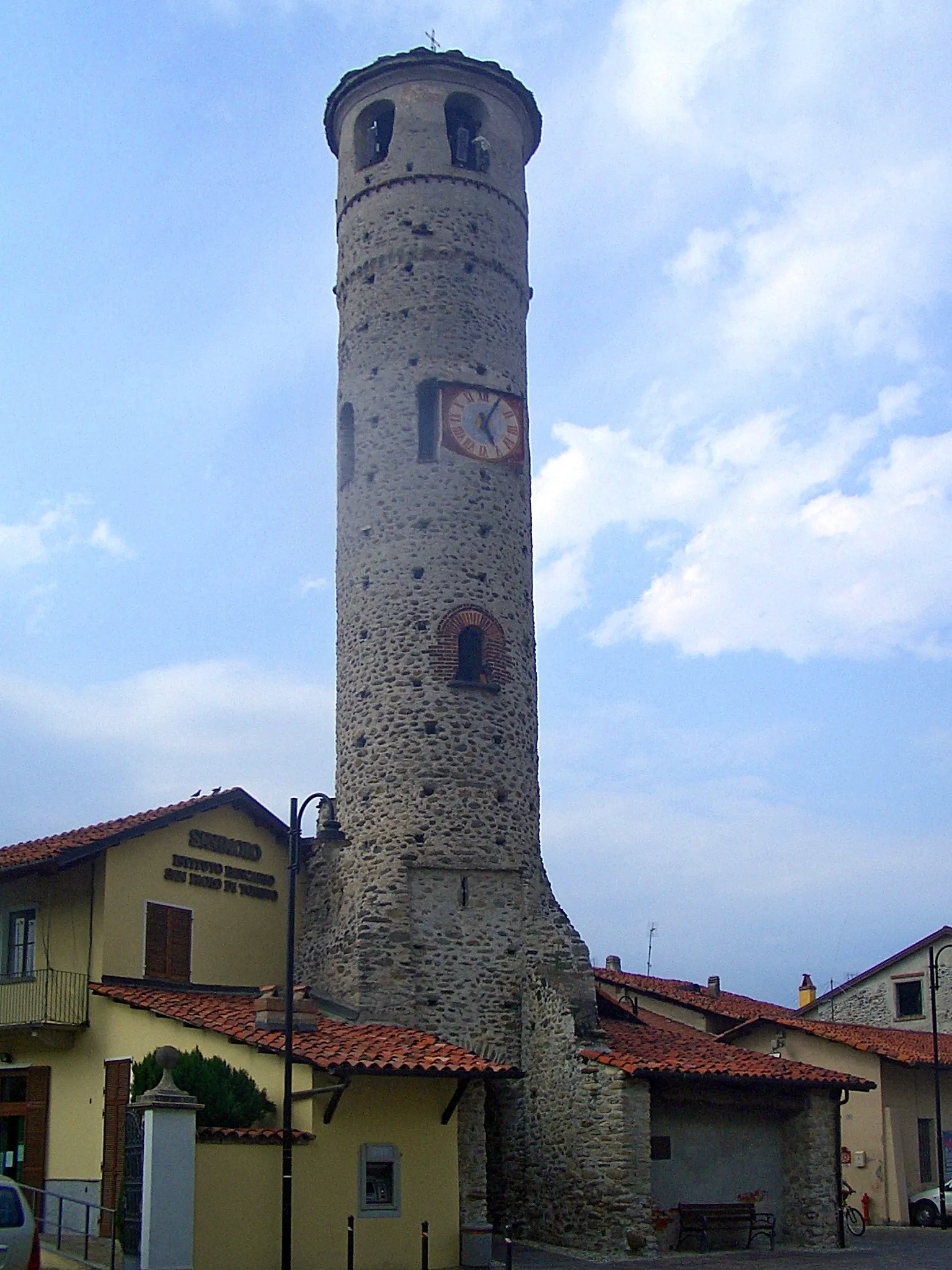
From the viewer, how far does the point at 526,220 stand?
31.9 meters

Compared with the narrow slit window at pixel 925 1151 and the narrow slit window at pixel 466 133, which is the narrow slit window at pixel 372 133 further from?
the narrow slit window at pixel 925 1151

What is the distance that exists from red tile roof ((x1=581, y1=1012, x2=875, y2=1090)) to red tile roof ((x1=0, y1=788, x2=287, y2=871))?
7526 mm

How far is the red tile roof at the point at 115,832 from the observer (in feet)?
77.7

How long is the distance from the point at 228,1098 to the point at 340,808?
876 cm

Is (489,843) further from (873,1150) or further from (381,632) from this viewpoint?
(873,1150)

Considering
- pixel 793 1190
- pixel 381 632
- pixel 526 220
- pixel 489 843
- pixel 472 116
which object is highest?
pixel 472 116

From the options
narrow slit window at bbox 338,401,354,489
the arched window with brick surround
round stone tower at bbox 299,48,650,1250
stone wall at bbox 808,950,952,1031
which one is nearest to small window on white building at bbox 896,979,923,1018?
stone wall at bbox 808,950,952,1031

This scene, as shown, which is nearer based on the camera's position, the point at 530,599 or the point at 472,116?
the point at 530,599

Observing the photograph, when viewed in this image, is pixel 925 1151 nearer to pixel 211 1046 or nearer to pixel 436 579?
pixel 436 579

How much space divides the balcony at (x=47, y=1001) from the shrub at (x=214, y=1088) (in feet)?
9.58

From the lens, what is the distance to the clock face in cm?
2900

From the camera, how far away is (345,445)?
99.9ft

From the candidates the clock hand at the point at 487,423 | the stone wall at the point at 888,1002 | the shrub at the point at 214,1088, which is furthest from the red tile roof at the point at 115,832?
the stone wall at the point at 888,1002

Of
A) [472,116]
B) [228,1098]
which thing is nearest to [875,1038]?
[228,1098]
